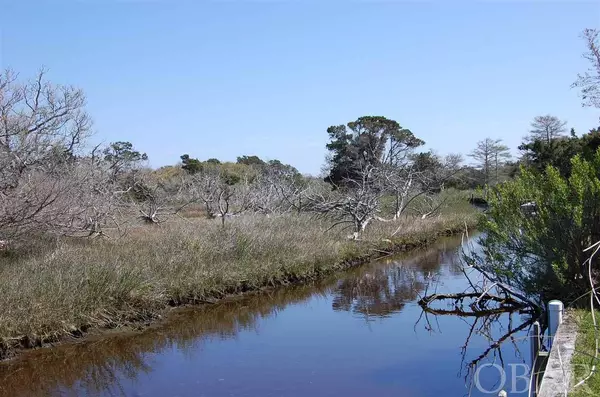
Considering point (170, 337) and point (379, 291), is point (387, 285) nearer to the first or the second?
point (379, 291)

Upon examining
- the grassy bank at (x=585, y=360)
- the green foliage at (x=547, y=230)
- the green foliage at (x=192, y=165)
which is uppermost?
the green foliage at (x=192, y=165)

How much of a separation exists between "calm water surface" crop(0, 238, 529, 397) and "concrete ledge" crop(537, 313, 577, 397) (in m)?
1.42

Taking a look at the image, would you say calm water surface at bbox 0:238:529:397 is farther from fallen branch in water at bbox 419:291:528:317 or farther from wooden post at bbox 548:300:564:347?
wooden post at bbox 548:300:564:347

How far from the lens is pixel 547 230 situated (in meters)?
10.5

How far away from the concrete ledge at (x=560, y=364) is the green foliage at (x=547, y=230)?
2191 mm

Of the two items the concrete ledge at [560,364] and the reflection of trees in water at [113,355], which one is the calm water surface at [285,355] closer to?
the reflection of trees in water at [113,355]

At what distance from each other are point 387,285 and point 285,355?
708cm

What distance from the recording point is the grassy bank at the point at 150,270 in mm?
10344

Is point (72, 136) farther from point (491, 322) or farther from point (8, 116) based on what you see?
point (491, 322)

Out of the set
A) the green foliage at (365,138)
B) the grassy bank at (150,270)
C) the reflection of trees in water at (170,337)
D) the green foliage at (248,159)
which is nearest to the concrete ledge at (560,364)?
the reflection of trees in water at (170,337)

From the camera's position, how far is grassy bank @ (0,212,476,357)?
33.9ft

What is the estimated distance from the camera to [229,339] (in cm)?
1166

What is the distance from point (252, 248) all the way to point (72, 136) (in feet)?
24.9

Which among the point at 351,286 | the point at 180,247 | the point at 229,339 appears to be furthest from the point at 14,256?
the point at 351,286
